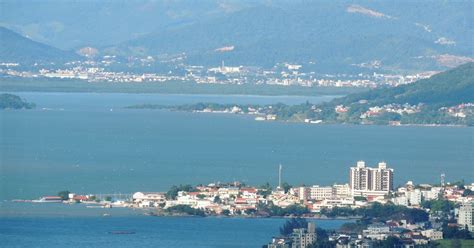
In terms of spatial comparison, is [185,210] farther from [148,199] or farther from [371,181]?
[371,181]

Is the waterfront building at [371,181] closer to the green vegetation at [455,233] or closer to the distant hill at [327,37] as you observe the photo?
the green vegetation at [455,233]

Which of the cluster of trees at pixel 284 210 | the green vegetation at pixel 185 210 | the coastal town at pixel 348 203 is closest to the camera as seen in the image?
the coastal town at pixel 348 203

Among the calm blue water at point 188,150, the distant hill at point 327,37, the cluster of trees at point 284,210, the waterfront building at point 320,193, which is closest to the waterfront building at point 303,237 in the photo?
the cluster of trees at point 284,210

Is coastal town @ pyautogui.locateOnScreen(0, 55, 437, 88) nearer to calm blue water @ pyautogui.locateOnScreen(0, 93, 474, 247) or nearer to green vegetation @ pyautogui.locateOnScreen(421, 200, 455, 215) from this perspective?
calm blue water @ pyautogui.locateOnScreen(0, 93, 474, 247)

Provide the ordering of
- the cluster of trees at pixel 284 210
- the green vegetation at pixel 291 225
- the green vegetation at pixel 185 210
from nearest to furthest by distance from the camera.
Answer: the green vegetation at pixel 291 225, the cluster of trees at pixel 284 210, the green vegetation at pixel 185 210

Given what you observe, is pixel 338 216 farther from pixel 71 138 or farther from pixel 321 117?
pixel 321 117

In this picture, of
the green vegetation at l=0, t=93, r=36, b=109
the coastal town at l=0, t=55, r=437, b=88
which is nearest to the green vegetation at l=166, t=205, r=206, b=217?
the green vegetation at l=0, t=93, r=36, b=109
